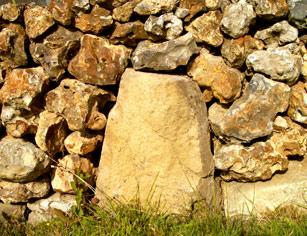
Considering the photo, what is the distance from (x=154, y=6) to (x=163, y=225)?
1.22 meters

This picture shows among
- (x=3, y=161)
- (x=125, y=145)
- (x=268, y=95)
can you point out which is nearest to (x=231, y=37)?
(x=268, y=95)

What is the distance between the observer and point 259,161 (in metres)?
2.74

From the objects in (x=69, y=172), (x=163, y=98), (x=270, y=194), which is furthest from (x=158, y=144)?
(x=270, y=194)

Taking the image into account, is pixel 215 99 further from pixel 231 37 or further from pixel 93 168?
pixel 93 168

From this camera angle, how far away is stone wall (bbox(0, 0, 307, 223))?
2689 millimetres

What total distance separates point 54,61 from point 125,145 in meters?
0.64

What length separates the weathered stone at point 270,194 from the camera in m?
2.73

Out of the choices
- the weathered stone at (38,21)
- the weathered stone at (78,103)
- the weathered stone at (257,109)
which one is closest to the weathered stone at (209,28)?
the weathered stone at (257,109)

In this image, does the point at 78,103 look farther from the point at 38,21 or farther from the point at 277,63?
the point at 277,63

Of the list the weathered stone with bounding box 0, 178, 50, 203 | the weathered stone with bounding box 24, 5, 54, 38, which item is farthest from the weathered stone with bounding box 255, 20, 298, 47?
the weathered stone with bounding box 0, 178, 50, 203

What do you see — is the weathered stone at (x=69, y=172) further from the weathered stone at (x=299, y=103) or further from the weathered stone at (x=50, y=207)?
the weathered stone at (x=299, y=103)

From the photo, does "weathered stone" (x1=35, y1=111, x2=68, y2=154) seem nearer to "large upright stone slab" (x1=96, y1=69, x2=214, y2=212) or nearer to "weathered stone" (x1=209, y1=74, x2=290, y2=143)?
"large upright stone slab" (x1=96, y1=69, x2=214, y2=212)

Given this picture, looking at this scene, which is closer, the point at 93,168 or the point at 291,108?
the point at 291,108

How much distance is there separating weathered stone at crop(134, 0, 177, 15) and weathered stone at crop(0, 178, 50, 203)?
1.23 m
